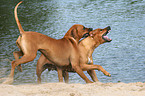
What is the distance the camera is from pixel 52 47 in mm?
8539

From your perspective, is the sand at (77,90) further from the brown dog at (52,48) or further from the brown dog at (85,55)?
the brown dog at (85,55)

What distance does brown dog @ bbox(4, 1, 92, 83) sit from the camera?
8.16m

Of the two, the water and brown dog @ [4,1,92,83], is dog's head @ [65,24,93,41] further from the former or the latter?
the water

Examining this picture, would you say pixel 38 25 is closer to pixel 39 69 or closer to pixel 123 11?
pixel 123 11

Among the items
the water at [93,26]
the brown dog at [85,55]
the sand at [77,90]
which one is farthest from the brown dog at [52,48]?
the water at [93,26]

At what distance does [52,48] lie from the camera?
28.0ft

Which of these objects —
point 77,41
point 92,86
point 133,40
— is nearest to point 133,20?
point 133,40

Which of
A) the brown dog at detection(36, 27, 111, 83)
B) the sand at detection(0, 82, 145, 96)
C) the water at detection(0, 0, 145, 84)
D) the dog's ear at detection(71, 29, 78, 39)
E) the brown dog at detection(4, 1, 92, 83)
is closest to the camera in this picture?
the sand at detection(0, 82, 145, 96)

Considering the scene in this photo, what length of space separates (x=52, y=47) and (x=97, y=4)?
16339 millimetres

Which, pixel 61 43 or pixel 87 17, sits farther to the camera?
pixel 87 17

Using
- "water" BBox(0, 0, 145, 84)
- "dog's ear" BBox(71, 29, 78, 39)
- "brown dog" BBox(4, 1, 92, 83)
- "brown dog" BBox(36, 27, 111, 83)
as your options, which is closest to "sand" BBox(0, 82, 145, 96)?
"brown dog" BBox(4, 1, 92, 83)

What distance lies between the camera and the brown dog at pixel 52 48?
816cm

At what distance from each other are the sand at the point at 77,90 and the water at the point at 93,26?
8.20 feet

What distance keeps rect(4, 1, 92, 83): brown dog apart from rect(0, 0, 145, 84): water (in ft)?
6.07
